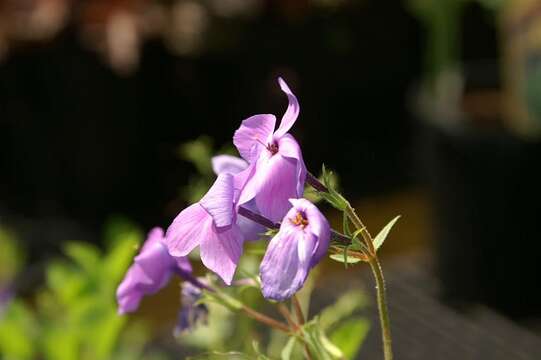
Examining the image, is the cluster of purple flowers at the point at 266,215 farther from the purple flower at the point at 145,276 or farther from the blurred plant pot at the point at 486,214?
the blurred plant pot at the point at 486,214

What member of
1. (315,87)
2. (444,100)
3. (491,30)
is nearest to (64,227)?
(315,87)

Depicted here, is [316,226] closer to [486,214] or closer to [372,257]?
[372,257]

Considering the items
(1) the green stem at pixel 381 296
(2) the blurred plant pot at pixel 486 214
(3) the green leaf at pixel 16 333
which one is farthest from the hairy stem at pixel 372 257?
(2) the blurred plant pot at pixel 486 214

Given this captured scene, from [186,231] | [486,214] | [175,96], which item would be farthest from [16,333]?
[175,96]

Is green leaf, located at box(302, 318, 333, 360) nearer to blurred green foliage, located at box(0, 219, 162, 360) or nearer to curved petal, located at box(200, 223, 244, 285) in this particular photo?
curved petal, located at box(200, 223, 244, 285)

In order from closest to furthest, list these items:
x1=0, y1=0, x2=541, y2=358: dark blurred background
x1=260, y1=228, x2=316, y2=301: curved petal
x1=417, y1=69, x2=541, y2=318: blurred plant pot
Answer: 1. x1=260, y1=228, x2=316, y2=301: curved petal
2. x1=417, y1=69, x2=541, y2=318: blurred plant pot
3. x1=0, y1=0, x2=541, y2=358: dark blurred background

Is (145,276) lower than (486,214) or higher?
higher

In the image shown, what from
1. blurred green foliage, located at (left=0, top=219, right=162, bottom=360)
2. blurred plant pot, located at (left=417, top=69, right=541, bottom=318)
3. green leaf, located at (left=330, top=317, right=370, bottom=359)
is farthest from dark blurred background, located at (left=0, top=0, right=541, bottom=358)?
green leaf, located at (left=330, top=317, right=370, bottom=359)
